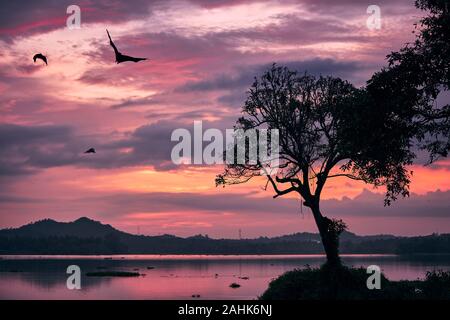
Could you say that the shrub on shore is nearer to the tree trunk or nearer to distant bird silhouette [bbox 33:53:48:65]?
the tree trunk

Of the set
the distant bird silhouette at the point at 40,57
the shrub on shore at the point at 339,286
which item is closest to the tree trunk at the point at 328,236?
the shrub on shore at the point at 339,286

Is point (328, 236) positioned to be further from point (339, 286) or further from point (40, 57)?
point (40, 57)

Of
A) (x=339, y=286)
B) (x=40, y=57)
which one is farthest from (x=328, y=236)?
(x=40, y=57)

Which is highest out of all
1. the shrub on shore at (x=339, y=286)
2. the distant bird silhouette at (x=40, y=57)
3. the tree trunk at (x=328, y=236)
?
the distant bird silhouette at (x=40, y=57)

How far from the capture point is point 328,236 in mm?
49781

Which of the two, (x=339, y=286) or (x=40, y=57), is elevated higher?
(x=40, y=57)

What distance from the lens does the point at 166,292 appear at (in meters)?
113

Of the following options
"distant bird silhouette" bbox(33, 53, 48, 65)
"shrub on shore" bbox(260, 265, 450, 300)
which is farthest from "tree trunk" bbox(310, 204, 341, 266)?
"distant bird silhouette" bbox(33, 53, 48, 65)

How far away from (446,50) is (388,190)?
16.4m

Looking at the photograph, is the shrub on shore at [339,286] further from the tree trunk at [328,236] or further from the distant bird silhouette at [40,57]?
the distant bird silhouette at [40,57]

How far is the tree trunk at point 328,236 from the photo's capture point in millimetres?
48969

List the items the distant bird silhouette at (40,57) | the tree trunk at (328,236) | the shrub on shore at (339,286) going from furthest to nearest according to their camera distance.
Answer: the tree trunk at (328,236) < the shrub on shore at (339,286) < the distant bird silhouette at (40,57)

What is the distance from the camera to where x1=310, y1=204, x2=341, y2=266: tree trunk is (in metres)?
49.0
